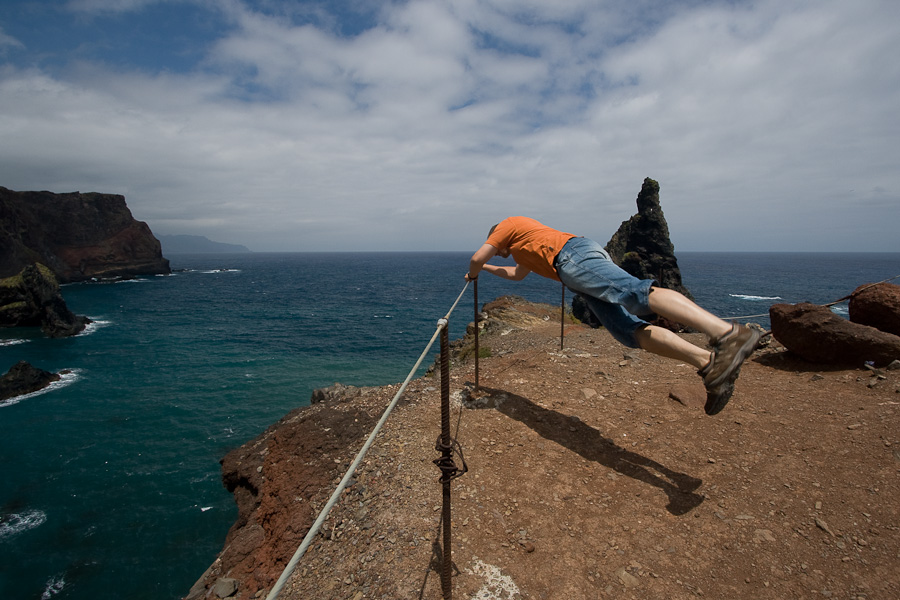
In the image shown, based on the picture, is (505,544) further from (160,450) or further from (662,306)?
(160,450)

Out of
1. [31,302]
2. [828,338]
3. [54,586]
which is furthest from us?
[31,302]

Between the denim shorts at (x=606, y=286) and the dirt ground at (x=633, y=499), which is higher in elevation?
the denim shorts at (x=606, y=286)

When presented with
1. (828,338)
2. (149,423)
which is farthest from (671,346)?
(149,423)

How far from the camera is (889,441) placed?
4559mm

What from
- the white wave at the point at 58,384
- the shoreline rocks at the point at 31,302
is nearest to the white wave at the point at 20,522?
the white wave at the point at 58,384

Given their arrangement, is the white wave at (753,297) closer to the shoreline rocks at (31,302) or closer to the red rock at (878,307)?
the red rock at (878,307)

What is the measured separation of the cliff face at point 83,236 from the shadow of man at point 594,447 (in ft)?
291

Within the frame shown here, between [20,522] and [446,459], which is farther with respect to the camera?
[20,522]

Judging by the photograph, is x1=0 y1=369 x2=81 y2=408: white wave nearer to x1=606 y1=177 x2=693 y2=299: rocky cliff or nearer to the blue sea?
the blue sea

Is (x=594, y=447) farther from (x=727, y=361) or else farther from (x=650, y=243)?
(x=650, y=243)

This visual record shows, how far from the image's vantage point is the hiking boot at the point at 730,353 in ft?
11.5

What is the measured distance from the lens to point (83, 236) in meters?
84.8

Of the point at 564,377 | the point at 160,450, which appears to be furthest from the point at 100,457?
the point at 564,377

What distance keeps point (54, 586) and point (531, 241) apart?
1417 centimetres
